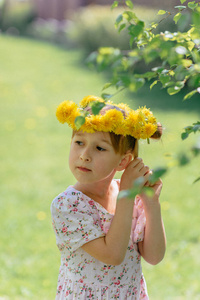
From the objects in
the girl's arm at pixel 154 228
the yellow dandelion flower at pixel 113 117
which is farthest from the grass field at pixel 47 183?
the yellow dandelion flower at pixel 113 117

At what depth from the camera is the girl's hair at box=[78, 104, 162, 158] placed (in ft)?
6.04

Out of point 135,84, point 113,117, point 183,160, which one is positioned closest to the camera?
point 183,160

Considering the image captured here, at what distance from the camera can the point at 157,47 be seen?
116 cm

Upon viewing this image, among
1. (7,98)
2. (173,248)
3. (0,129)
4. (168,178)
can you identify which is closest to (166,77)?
(173,248)

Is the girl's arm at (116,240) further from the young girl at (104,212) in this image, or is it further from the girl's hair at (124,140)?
the girl's hair at (124,140)

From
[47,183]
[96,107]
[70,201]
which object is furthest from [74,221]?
[47,183]

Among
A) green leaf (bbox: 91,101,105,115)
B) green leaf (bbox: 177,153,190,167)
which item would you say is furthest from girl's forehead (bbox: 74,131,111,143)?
green leaf (bbox: 177,153,190,167)

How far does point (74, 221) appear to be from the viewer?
1.79 m

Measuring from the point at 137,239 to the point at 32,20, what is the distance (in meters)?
15.9

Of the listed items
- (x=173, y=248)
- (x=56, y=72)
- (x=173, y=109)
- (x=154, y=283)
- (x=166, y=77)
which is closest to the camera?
(x=166, y=77)

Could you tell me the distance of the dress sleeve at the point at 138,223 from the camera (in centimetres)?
192

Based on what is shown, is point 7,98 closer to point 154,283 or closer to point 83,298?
point 154,283

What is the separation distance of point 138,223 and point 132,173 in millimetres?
252

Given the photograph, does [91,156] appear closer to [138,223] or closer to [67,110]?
[67,110]
